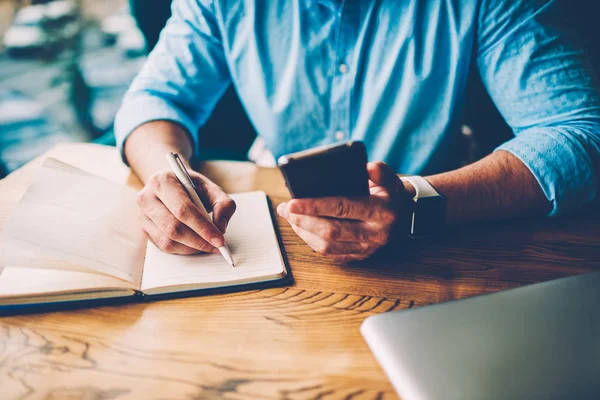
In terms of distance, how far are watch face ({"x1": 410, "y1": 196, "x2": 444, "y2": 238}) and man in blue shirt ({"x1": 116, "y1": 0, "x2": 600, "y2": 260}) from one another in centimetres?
3

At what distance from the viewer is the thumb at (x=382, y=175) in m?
0.64

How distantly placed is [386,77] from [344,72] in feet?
0.34

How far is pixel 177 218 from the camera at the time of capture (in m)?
0.67

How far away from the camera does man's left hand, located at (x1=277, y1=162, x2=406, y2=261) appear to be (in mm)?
622

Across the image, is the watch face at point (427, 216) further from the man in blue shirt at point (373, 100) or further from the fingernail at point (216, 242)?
the fingernail at point (216, 242)

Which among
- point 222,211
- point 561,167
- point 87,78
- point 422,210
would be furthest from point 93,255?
point 87,78

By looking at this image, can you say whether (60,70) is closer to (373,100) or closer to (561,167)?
(373,100)

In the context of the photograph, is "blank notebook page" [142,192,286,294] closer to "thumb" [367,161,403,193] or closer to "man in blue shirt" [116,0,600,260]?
"man in blue shirt" [116,0,600,260]

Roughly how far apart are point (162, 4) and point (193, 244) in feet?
3.44

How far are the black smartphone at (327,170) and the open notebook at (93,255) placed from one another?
0.51 ft

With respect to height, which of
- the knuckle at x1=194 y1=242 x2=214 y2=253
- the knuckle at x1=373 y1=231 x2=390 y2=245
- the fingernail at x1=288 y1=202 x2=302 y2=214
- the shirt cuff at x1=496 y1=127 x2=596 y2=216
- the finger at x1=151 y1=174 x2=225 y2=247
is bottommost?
the knuckle at x1=194 y1=242 x2=214 y2=253

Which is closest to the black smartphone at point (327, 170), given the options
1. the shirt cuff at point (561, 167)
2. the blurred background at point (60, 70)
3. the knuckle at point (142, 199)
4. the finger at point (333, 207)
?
the finger at point (333, 207)

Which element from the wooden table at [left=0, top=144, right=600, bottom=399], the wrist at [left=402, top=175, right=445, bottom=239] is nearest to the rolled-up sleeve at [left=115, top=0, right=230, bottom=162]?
the wooden table at [left=0, top=144, right=600, bottom=399]

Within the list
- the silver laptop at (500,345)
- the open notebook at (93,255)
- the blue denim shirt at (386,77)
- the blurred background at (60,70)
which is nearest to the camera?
the silver laptop at (500,345)
